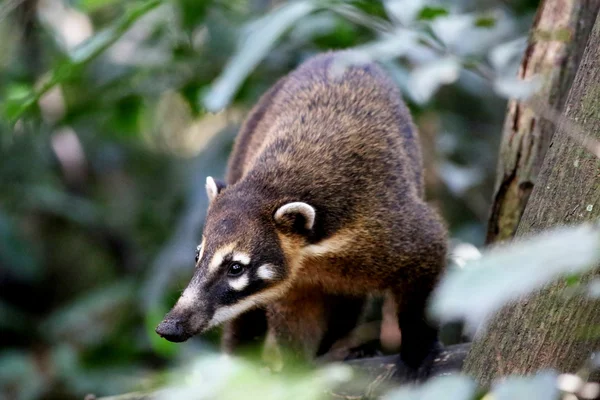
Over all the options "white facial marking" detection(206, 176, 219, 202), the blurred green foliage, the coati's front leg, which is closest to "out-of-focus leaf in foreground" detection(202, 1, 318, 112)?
the blurred green foliage

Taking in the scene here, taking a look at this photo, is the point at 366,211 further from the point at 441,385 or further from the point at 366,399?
the point at 441,385

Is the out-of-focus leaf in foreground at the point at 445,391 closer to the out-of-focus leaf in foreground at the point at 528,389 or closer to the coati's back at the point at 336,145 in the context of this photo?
the out-of-focus leaf in foreground at the point at 528,389

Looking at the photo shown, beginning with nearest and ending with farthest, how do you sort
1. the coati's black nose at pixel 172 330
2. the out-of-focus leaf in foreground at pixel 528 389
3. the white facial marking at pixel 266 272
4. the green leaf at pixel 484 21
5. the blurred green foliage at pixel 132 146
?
the out-of-focus leaf in foreground at pixel 528 389, the coati's black nose at pixel 172 330, the white facial marking at pixel 266 272, the green leaf at pixel 484 21, the blurred green foliage at pixel 132 146

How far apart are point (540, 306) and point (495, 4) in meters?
4.52

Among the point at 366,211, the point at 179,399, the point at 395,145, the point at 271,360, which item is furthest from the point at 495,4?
the point at 179,399

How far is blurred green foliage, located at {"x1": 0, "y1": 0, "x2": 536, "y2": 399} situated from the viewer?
5297 mm

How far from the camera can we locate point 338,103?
4.68 m

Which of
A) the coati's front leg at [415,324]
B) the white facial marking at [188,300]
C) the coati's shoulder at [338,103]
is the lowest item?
the coati's front leg at [415,324]

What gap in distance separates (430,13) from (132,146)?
5836 mm

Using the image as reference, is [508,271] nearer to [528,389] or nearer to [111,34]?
[528,389]

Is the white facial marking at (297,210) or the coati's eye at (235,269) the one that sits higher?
the white facial marking at (297,210)

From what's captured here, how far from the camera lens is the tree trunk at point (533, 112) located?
164 inches

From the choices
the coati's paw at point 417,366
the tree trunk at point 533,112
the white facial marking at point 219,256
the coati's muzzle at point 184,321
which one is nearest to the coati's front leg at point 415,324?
the coati's paw at point 417,366

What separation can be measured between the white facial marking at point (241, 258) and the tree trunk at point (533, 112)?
1500 millimetres
